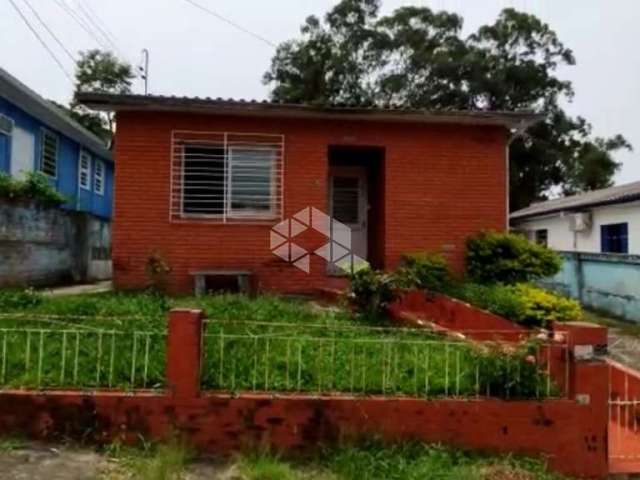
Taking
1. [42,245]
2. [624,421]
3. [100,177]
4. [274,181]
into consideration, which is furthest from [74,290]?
[100,177]

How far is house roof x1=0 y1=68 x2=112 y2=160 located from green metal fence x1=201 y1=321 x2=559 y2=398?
29.9 ft

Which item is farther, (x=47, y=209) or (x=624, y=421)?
(x=47, y=209)

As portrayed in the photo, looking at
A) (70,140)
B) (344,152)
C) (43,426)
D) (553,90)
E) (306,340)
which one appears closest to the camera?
(43,426)

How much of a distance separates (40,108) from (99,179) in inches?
290

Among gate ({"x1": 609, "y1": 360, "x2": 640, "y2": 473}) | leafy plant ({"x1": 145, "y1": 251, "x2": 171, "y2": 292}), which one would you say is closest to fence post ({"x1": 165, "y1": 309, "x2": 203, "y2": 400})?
gate ({"x1": 609, "y1": 360, "x2": 640, "y2": 473})

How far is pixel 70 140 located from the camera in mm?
18297

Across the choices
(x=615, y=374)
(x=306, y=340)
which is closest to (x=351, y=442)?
(x=306, y=340)

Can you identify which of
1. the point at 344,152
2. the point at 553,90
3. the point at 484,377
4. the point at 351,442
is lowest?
the point at 351,442

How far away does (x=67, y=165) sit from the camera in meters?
18.2

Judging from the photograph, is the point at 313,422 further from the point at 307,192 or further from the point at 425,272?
the point at 307,192

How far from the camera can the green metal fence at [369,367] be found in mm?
5109

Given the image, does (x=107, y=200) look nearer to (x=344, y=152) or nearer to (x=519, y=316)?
(x=344, y=152)

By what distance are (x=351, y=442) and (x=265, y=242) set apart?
5903 mm

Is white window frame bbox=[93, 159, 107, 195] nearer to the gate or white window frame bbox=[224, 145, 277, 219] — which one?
white window frame bbox=[224, 145, 277, 219]
